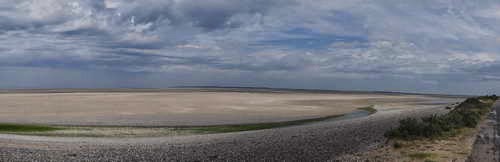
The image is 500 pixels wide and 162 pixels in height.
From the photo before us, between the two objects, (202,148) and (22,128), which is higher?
(202,148)

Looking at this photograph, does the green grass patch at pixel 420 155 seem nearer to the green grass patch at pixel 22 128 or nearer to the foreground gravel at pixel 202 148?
the foreground gravel at pixel 202 148

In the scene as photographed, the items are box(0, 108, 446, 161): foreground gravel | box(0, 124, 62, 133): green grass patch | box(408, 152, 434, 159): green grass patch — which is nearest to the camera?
box(408, 152, 434, 159): green grass patch

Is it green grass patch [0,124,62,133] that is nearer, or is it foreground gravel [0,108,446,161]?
foreground gravel [0,108,446,161]

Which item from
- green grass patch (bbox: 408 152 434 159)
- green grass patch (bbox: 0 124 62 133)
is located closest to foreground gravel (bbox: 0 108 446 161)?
green grass patch (bbox: 408 152 434 159)

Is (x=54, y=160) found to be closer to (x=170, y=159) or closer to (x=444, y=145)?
(x=170, y=159)

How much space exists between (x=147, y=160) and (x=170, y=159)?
999 mm

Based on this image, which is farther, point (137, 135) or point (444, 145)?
point (137, 135)

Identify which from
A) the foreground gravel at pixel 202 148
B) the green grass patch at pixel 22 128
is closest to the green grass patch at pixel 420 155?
the foreground gravel at pixel 202 148

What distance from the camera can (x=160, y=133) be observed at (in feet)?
133

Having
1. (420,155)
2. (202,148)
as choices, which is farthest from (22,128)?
(420,155)

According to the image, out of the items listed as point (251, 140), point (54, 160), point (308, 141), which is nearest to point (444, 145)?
point (308, 141)

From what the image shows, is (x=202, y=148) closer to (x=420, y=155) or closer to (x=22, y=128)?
(x=420, y=155)

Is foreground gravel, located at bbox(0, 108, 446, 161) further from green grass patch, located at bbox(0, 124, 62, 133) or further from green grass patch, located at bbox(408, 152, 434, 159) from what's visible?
green grass patch, located at bbox(0, 124, 62, 133)

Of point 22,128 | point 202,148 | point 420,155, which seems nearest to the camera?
point 420,155
